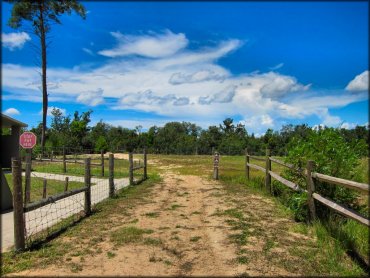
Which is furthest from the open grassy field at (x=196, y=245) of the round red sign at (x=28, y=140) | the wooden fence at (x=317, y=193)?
the round red sign at (x=28, y=140)

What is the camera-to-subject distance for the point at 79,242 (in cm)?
539

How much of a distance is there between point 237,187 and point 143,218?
5.97m

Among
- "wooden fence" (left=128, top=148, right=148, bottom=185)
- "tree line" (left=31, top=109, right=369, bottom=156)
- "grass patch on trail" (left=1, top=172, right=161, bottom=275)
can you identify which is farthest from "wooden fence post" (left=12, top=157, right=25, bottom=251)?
"tree line" (left=31, top=109, right=369, bottom=156)

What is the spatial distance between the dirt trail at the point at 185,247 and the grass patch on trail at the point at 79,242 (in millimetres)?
122

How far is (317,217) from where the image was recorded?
6434 mm

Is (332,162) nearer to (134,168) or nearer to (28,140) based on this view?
(28,140)

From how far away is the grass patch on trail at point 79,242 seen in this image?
173 inches

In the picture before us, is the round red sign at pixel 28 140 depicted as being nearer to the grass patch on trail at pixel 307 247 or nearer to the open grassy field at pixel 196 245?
the open grassy field at pixel 196 245

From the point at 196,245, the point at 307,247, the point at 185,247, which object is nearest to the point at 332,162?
the point at 307,247

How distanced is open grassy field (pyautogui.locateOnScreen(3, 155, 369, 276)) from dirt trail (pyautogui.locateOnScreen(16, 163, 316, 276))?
1 centimetres

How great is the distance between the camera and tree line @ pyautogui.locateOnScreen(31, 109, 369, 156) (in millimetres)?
43781

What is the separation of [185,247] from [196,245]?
19 centimetres

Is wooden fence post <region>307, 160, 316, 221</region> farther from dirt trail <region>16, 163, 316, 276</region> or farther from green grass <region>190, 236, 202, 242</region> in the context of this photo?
green grass <region>190, 236, 202, 242</region>

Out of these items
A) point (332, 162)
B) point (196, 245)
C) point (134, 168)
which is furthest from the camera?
point (134, 168)
